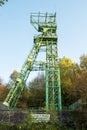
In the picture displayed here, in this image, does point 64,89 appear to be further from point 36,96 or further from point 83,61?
point 83,61

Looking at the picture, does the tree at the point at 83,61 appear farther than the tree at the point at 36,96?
Yes

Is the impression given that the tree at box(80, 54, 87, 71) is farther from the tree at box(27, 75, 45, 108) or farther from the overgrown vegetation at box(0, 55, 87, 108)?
the tree at box(27, 75, 45, 108)

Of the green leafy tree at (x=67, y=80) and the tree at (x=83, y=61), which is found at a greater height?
the tree at (x=83, y=61)

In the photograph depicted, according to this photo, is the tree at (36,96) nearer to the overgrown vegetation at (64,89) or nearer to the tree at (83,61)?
the overgrown vegetation at (64,89)

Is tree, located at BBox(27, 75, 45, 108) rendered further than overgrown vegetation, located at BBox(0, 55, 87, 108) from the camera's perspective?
Yes

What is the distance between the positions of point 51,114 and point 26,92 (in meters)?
26.4

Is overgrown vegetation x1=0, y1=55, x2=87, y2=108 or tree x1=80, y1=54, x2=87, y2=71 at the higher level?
tree x1=80, y1=54, x2=87, y2=71

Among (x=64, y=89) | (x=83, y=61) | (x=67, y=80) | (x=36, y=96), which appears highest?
(x=83, y=61)

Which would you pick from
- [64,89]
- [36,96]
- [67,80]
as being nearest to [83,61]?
[67,80]

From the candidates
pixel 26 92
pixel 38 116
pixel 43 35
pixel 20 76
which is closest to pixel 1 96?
pixel 26 92

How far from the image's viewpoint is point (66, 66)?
71.8m

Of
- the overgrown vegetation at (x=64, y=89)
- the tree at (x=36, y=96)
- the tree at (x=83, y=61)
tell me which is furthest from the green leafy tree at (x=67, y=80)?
the tree at (x=36, y=96)

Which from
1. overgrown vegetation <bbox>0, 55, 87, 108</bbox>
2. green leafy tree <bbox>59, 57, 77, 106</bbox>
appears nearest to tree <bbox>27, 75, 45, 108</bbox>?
overgrown vegetation <bbox>0, 55, 87, 108</bbox>

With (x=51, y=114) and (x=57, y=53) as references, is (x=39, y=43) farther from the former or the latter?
(x=51, y=114)
